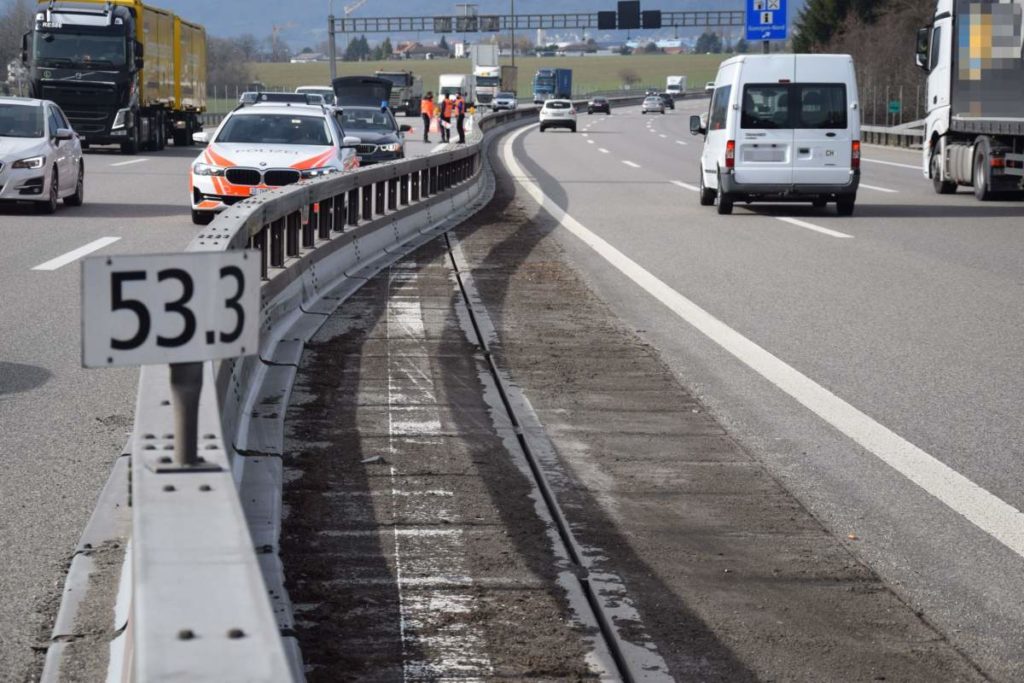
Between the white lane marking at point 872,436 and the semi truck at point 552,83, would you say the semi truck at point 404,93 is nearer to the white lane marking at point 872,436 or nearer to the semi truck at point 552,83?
the semi truck at point 552,83

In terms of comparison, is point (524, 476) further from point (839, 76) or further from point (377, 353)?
point (839, 76)

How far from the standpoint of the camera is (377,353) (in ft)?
32.9

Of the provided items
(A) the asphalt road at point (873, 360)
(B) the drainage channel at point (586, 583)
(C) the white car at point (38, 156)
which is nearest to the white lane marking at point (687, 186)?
(A) the asphalt road at point (873, 360)

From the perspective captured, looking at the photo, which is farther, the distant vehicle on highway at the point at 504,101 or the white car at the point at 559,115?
the distant vehicle on highway at the point at 504,101

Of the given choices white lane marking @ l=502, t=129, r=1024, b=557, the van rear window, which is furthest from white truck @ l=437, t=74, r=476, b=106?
white lane marking @ l=502, t=129, r=1024, b=557

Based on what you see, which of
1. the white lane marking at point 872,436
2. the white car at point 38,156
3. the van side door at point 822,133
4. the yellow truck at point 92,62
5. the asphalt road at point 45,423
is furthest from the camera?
the yellow truck at point 92,62

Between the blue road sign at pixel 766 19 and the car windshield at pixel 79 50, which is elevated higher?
the blue road sign at pixel 766 19

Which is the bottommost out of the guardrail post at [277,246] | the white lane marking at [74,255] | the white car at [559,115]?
the white lane marking at [74,255]

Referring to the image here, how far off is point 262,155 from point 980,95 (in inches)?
482

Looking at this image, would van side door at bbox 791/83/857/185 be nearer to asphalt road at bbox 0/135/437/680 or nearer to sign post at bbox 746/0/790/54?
asphalt road at bbox 0/135/437/680

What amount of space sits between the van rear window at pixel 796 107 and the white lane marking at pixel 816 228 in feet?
4.28

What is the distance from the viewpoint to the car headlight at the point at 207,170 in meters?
19.2

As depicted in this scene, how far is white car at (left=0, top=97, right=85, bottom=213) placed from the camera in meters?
20.6

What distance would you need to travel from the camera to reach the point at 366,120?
3194cm
